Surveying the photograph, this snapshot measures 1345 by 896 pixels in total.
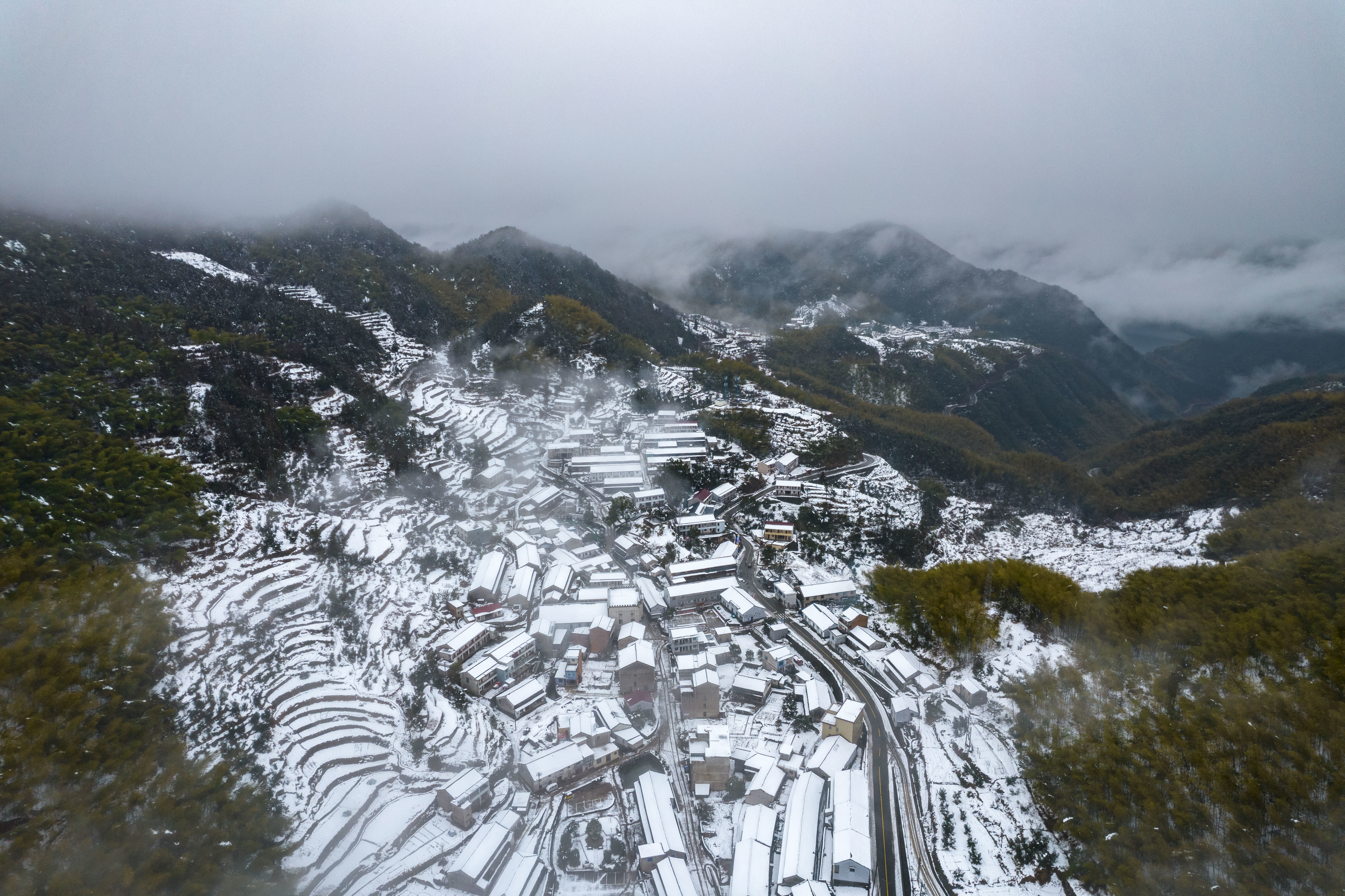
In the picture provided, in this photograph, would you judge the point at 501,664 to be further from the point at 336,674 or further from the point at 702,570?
the point at 702,570

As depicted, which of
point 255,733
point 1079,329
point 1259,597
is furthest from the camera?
point 1079,329

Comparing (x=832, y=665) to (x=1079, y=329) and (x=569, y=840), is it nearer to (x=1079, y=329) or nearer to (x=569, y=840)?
(x=569, y=840)

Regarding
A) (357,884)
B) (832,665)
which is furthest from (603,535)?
(357,884)

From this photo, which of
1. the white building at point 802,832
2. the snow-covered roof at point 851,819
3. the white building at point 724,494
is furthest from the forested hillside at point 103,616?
the white building at point 724,494

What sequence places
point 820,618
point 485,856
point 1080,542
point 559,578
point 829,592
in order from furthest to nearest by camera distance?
point 1080,542
point 829,592
point 559,578
point 820,618
point 485,856

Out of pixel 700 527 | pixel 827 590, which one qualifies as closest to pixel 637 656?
pixel 827 590

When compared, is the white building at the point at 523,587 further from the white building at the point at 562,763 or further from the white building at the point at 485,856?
the white building at the point at 485,856

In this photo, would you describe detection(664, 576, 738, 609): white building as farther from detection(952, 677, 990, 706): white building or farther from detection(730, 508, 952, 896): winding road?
detection(952, 677, 990, 706): white building

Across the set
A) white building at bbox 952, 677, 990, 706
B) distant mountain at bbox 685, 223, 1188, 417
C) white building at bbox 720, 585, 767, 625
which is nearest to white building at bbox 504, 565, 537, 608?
white building at bbox 720, 585, 767, 625
